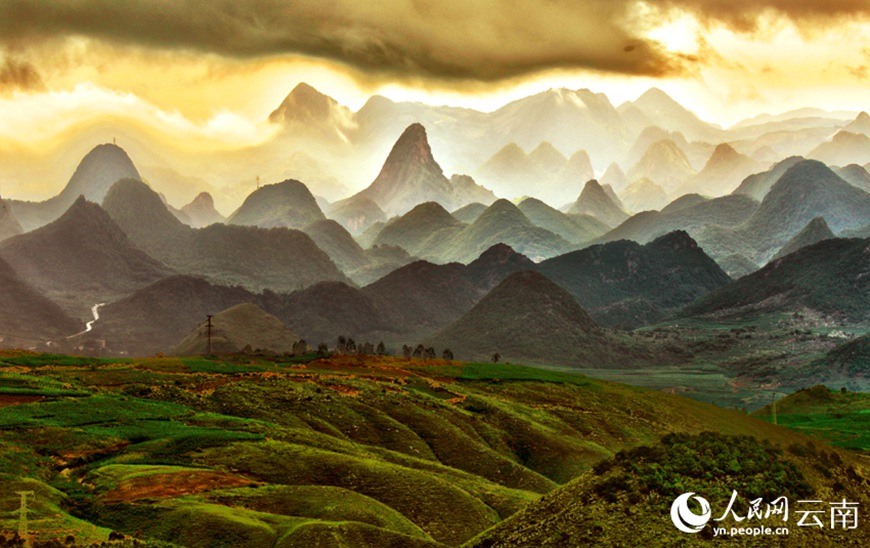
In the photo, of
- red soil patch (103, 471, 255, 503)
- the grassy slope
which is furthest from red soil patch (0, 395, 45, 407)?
red soil patch (103, 471, 255, 503)

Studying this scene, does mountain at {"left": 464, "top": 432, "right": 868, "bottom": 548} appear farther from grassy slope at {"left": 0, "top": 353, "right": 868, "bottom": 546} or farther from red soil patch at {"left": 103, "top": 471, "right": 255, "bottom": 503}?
red soil patch at {"left": 103, "top": 471, "right": 255, "bottom": 503}

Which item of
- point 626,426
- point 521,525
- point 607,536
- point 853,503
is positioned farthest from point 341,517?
point 626,426

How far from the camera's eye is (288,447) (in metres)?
82.1

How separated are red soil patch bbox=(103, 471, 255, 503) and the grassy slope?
0.55 ft

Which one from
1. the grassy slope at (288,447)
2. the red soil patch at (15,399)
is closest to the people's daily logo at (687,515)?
the grassy slope at (288,447)

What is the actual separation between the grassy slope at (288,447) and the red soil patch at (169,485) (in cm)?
17

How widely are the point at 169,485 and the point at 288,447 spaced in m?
15.5

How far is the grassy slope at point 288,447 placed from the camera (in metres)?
62.6

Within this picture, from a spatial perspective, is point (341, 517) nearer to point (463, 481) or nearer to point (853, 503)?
point (463, 481)

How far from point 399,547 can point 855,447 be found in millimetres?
112976

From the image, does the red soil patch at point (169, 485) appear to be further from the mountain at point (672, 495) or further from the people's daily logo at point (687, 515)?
the people's daily logo at point (687, 515)

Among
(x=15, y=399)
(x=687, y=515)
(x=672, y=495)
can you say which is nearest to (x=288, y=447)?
(x=15, y=399)

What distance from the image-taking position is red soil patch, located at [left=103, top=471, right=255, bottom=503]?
65.4 meters

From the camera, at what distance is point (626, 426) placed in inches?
5630
